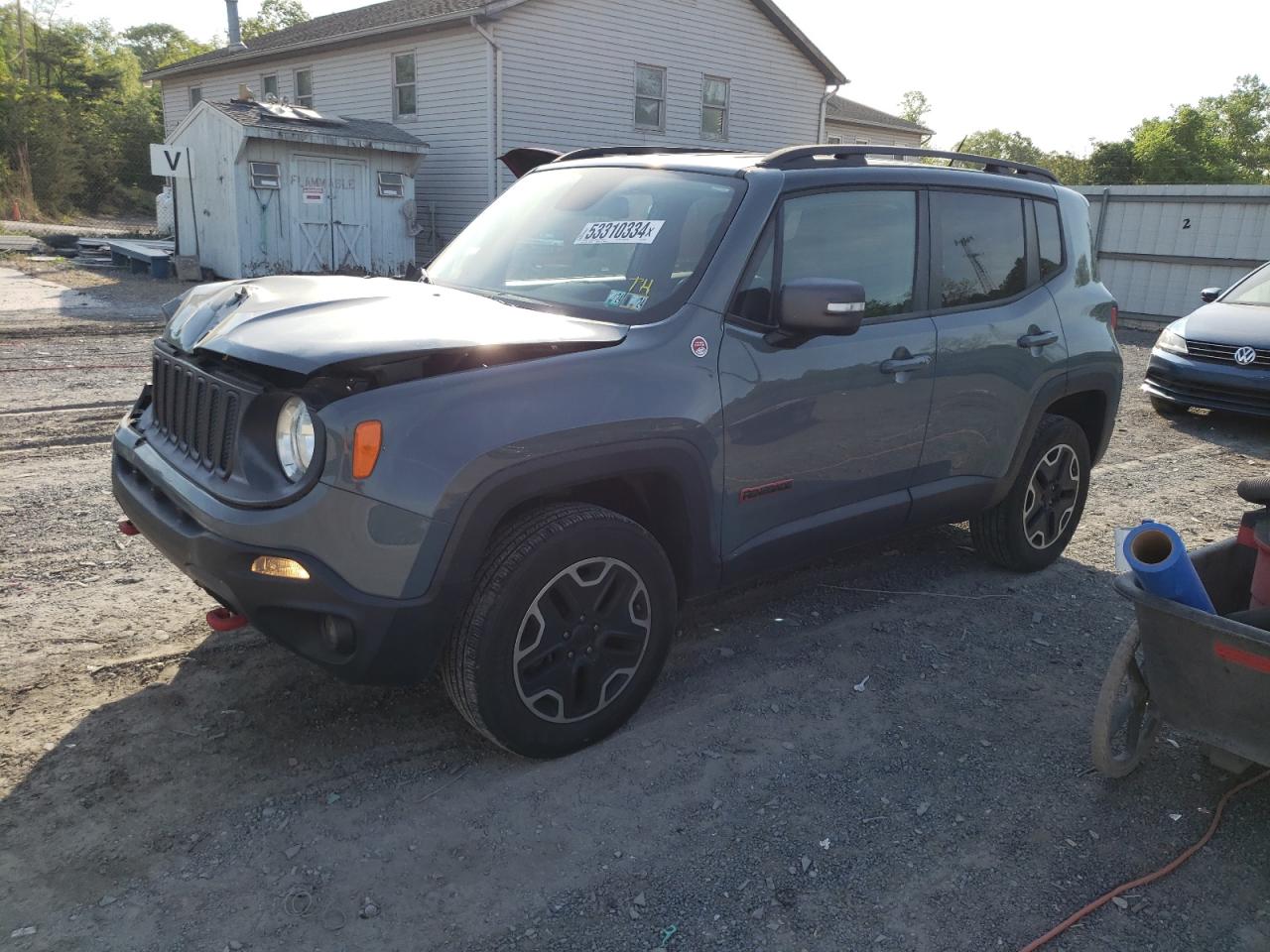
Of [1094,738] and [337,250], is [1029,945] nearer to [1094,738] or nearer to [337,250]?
[1094,738]

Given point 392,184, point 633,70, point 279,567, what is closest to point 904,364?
point 279,567

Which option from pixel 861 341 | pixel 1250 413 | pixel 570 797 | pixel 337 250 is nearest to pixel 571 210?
pixel 861 341

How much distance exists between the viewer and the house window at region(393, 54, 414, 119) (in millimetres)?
21547

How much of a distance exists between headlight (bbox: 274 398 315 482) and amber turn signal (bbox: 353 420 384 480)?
0.47 ft

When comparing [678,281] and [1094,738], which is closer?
[1094,738]

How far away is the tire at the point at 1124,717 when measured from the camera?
127 inches

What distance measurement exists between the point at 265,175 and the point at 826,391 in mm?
17122

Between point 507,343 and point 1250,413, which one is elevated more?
point 507,343

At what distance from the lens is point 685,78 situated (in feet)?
74.2

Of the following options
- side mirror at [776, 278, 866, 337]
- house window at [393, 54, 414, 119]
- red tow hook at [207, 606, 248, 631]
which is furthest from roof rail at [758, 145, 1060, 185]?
house window at [393, 54, 414, 119]

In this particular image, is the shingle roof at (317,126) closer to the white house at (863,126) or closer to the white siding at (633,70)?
the white siding at (633,70)

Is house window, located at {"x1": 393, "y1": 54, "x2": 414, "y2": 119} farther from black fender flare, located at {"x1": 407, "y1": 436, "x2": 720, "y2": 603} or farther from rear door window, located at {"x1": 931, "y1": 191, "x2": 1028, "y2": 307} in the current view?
black fender flare, located at {"x1": 407, "y1": 436, "x2": 720, "y2": 603}

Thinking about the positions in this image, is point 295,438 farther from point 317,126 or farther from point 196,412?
point 317,126

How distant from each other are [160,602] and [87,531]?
108 cm
